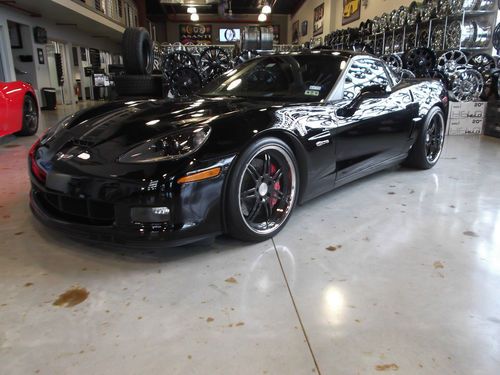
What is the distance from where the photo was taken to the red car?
15.3 ft

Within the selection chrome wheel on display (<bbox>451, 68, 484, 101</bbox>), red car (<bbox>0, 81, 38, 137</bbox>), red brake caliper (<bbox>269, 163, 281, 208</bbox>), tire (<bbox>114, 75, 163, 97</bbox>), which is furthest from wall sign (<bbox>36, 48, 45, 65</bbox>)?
red brake caliper (<bbox>269, 163, 281, 208</bbox>)

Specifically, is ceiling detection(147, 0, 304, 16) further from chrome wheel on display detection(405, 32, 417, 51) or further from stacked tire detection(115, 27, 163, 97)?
stacked tire detection(115, 27, 163, 97)

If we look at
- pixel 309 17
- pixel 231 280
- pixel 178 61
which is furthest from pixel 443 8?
pixel 309 17

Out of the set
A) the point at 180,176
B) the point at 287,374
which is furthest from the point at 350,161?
the point at 287,374

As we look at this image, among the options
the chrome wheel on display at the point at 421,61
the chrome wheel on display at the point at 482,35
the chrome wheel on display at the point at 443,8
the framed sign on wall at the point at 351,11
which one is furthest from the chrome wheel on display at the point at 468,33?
the framed sign on wall at the point at 351,11

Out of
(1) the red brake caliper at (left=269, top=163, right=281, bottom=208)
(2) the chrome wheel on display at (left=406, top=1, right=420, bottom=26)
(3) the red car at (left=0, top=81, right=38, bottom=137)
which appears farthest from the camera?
(2) the chrome wheel on display at (left=406, top=1, right=420, bottom=26)

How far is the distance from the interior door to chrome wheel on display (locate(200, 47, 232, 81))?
6.32 meters

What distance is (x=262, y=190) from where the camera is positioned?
2.16 metres

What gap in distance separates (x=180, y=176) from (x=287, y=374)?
0.93m

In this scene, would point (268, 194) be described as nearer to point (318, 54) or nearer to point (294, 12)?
point (318, 54)

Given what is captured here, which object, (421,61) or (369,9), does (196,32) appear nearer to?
(369,9)

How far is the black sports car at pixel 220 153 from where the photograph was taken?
179 cm

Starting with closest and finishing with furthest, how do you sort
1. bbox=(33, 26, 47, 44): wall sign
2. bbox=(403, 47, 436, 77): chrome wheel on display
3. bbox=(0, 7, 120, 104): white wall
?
bbox=(403, 47, 436, 77): chrome wheel on display, bbox=(0, 7, 120, 104): white wall, bbox=(33, 26, 47, 44): wall sign

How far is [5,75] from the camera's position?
10125 mm
